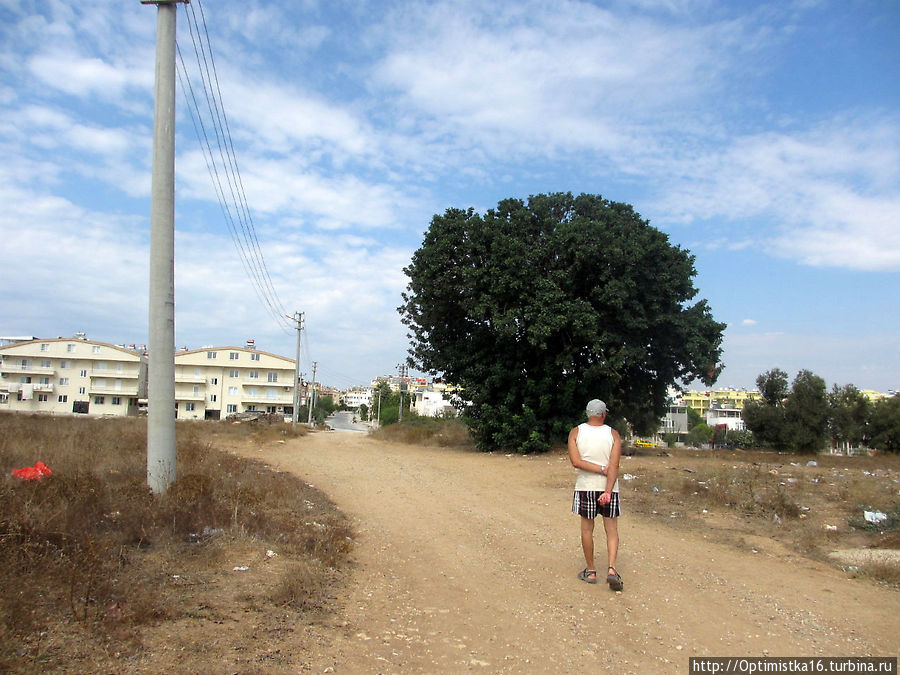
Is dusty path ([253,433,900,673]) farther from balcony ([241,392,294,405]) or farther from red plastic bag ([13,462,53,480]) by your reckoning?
balcony ([241,392,294,405])

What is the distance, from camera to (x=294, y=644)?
367cm

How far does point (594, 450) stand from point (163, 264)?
223 inches

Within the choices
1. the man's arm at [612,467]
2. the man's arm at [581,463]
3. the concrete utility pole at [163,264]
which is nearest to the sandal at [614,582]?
the man's arm at [612,467]

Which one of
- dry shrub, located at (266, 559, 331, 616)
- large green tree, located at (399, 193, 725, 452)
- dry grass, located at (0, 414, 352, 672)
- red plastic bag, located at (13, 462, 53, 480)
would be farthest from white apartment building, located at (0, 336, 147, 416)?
dry shrub, located at (266, 559, 331, 616)

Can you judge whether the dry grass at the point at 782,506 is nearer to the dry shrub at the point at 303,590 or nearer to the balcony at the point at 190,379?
the dry shrub at the point at 303,590

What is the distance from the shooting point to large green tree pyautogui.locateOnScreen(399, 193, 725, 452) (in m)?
17.9

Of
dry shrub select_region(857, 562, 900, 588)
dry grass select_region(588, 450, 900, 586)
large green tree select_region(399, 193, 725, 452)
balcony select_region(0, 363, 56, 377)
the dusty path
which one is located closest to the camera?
the dusty path

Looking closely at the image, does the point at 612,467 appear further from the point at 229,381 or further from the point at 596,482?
the point at 229,381

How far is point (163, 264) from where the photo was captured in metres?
7.26

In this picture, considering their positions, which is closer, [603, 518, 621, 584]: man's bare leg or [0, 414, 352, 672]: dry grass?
[0, 414, 352, 672]: dry grass

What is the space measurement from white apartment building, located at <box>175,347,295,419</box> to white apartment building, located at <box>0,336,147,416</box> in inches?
249

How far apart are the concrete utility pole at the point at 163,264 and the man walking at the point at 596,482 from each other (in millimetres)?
4884

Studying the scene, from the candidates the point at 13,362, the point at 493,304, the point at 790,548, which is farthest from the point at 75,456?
the point at 13,362

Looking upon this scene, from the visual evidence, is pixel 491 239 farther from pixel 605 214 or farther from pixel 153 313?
pixel 153 313
